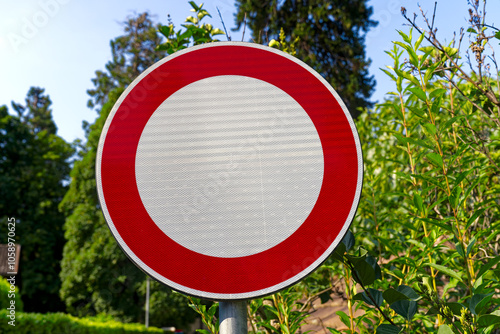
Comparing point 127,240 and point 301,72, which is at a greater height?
point 301,72

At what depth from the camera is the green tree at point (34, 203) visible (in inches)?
1041

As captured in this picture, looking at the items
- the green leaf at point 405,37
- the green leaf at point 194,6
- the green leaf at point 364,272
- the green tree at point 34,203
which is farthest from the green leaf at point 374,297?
the green tree at point 34,203

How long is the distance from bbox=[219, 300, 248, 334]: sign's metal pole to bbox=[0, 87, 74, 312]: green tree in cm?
2895

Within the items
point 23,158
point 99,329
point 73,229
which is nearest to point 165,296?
point 73,229

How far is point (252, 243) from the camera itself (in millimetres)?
1025

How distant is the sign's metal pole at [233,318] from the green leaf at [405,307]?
0.48 m

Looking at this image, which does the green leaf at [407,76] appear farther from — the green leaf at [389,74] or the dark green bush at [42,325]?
the dark green bush at [42,325]

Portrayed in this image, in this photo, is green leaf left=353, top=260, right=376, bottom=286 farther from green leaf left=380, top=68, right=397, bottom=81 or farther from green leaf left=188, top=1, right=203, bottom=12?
green leaf left=188, top=1, right=203, bottom=12

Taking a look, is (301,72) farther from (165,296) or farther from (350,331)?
(165,296)

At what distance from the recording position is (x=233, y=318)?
3.21 ft

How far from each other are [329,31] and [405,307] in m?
13.9

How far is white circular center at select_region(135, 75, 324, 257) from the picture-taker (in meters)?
1.04

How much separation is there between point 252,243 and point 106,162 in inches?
17.5

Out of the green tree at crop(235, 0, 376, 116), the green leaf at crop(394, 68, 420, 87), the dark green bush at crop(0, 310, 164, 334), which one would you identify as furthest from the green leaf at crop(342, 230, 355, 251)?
the green tree at crop(235, 0, 376, 116)
